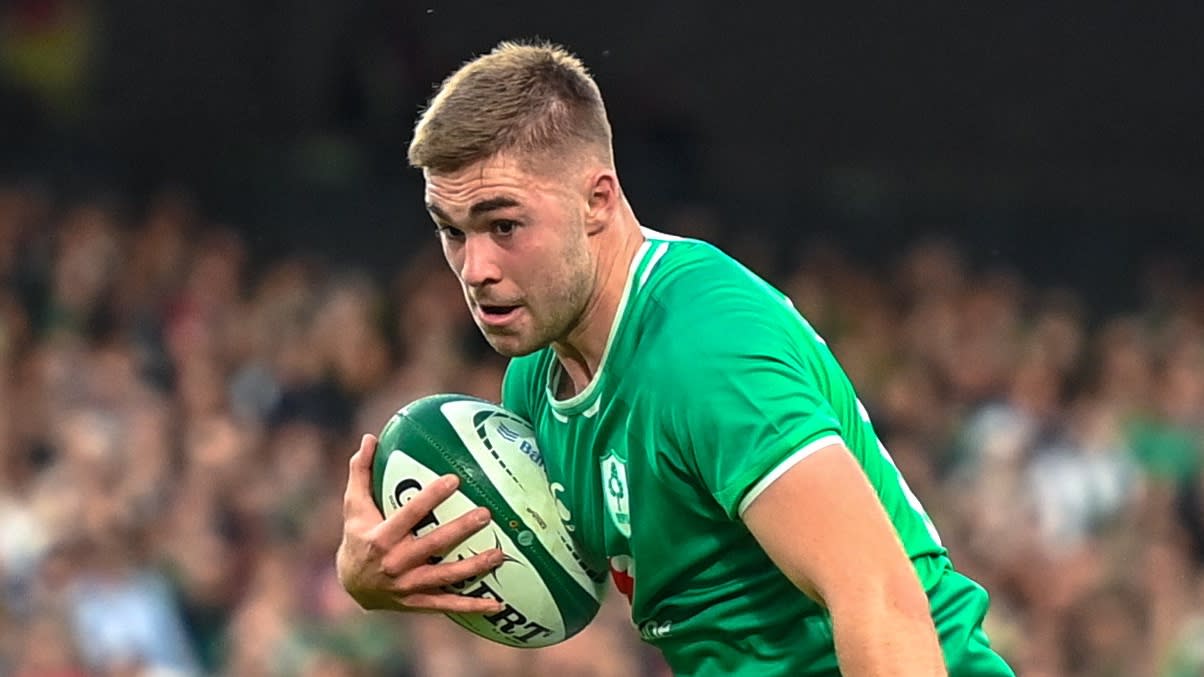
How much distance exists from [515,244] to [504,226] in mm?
35

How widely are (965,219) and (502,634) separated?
10.0 m

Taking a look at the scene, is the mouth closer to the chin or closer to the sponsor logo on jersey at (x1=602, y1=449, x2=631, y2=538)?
the chin

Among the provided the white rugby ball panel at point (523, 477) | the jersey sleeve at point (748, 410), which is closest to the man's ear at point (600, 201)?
the jersey sleeve at point (748, 410)

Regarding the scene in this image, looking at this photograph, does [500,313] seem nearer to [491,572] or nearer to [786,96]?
[491,572]

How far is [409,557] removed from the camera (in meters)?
3.73

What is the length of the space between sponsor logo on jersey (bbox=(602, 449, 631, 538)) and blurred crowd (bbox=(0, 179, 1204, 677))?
13.4ft

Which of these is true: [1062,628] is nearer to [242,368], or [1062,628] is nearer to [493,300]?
[242,368]

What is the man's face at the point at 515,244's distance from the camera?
11.3 ft

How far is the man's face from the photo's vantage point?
346cm

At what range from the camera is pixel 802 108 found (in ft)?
47.5

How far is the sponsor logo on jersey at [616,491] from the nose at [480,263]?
1.23 ft

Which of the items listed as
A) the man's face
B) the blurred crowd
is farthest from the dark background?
the man's face

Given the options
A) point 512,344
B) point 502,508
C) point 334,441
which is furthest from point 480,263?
point 334,441

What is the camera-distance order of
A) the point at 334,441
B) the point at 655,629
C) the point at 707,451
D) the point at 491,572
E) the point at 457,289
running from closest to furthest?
the point at 707,451, the point at 655,629, the point at 491,572, the point at 334,441, the point at 457,289
